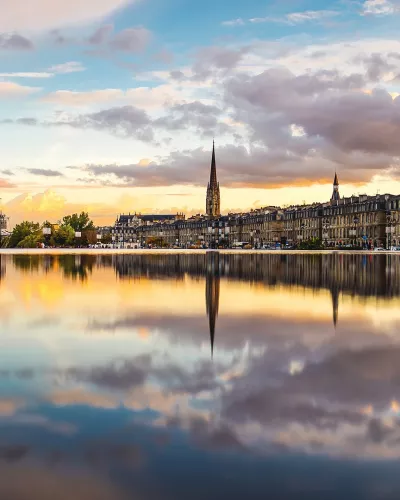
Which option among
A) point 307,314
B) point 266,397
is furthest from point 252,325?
point 266,397

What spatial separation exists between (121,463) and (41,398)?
2924 millimetres

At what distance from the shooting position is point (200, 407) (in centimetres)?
875

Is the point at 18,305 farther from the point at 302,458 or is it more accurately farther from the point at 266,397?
the point at 302,458

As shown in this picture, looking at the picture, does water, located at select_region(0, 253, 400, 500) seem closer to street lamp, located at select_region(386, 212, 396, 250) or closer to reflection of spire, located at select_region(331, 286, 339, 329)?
reflection of spire, located at select_region(331, 286, 339, 329)

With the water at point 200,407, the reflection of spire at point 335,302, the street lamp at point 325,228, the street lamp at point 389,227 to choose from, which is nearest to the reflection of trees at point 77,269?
the reflection of spire at point 335,302

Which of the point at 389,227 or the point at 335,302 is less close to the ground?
the point at 389,227

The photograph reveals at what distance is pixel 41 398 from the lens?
929 cm

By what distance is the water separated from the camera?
6.39 metres

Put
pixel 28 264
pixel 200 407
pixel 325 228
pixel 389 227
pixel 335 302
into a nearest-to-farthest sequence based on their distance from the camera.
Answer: pixel 200 407 < pixel 335 302 < pixel 28 264 < pixel 389 227 < pixel 325 228

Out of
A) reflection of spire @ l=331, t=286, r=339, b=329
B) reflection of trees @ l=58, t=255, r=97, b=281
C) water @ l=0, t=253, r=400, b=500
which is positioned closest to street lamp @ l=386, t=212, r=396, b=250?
reflection of trees @ l=58, t=255, r=97, b=281

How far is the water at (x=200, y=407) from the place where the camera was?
639 centimetres

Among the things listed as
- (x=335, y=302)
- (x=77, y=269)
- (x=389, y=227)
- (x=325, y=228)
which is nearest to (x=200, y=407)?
(x=335, y=302)

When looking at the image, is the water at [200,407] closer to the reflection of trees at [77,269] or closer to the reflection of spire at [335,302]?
the reflection of spire at [335,302]

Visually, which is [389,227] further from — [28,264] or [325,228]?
[28,264]
